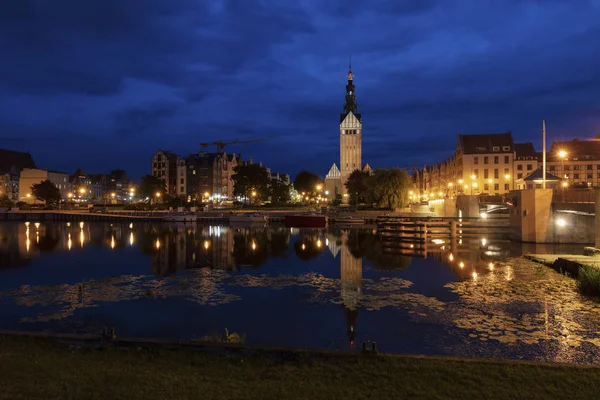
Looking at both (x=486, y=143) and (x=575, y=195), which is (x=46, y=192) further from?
(x=575, y=195)

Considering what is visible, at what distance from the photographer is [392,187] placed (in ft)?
229

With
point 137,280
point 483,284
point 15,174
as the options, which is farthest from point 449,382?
point 15,174

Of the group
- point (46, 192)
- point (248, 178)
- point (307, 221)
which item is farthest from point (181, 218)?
point (46, 192)

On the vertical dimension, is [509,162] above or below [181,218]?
above

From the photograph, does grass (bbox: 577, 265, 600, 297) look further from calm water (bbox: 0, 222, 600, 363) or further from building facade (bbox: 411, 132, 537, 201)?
Answer: building facade (bbox: 411, 132, 537, 201)

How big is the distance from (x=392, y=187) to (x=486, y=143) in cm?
3986

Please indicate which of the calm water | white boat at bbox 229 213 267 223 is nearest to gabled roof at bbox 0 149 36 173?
white boat at bbox 229 213 267 223

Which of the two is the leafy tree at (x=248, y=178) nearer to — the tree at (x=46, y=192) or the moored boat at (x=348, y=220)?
the moored boat at (x=348, y=220)

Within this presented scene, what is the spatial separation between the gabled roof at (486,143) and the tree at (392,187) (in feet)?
112

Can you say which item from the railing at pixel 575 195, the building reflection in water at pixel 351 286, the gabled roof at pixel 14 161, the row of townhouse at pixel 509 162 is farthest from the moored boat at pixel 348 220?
the gabled roof at pixel 14 161

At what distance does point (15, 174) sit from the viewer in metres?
135

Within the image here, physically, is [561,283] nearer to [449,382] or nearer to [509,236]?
[449,382]

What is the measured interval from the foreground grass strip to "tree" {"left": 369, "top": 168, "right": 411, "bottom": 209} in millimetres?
62730

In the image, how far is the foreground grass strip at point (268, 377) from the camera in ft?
22.9
